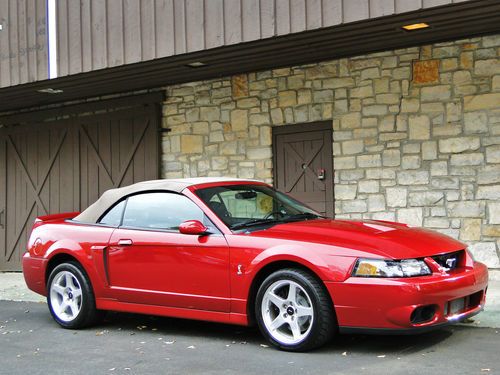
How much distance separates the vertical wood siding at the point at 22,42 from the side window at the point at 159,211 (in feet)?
15.5

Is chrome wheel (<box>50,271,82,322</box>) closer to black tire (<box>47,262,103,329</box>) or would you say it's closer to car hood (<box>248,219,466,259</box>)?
black tire (<box>47,262,103,329</box>)

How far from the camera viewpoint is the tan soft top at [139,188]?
22.6 feet

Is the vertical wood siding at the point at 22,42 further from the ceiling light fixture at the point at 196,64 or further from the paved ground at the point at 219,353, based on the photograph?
the paved ground at the point at 219,353

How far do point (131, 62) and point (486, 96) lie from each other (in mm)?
4894

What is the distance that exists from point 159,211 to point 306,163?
4.21 meters

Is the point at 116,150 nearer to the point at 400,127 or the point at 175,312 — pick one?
the point at 400,127

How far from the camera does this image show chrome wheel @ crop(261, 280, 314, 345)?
18.5 feet

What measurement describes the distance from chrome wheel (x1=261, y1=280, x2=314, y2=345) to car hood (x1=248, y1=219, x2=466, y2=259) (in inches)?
16.4

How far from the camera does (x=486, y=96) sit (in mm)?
9070

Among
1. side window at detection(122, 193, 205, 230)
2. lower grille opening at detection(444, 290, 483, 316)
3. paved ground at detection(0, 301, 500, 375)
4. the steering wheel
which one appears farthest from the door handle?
lower grille opening at detection(444, 290, 483, 316)

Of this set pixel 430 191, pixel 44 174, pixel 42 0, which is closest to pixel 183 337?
pixel 430 191

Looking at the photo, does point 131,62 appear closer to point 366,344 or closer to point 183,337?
point 183,337

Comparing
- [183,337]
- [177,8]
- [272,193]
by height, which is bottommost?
[183,337]

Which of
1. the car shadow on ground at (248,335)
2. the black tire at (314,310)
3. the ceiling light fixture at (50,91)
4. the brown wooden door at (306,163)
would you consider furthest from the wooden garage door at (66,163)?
the black tire at (314,310)
